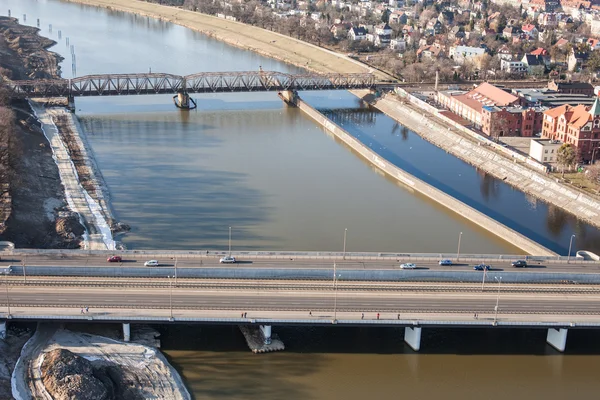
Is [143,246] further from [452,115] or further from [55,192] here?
[452,115]

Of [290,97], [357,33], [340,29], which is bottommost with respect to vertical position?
[290,97]

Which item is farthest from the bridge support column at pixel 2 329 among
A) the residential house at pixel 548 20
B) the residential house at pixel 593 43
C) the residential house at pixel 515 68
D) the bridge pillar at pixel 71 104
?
the residential house at pixel 548 20

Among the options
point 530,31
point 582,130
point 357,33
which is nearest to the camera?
point 582,130

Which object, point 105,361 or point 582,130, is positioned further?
point 582,130

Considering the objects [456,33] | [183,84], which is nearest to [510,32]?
[456,33]

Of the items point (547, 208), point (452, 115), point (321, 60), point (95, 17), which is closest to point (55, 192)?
point (547, 208)

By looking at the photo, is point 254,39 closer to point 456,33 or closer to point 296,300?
point 456,33

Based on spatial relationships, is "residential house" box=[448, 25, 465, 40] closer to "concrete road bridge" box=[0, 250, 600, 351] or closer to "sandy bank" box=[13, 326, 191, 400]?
"concrete road bridge" box=[0, 250, 600, 351]
